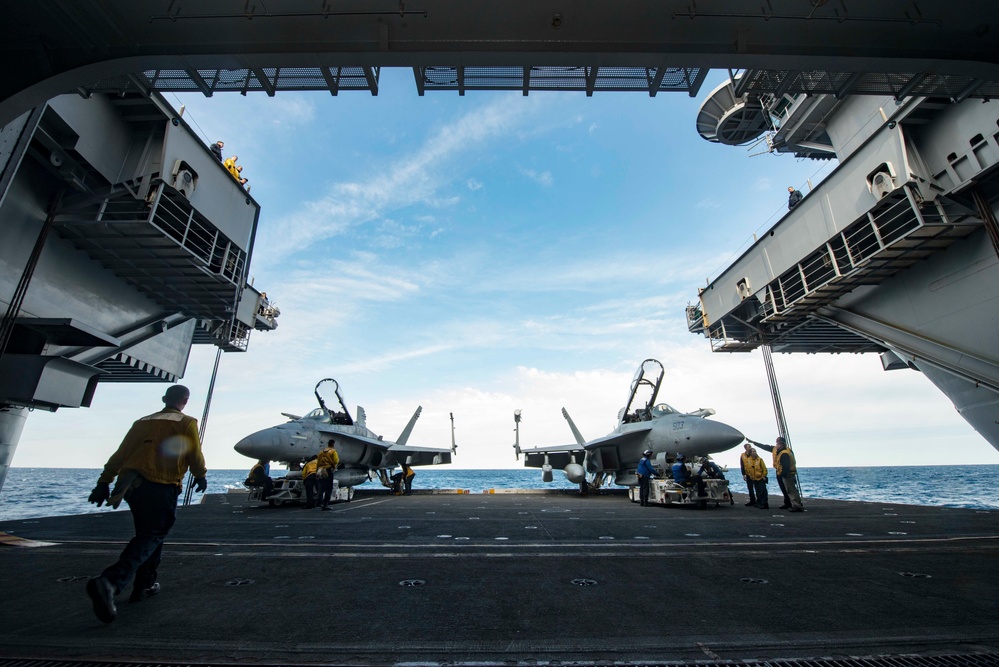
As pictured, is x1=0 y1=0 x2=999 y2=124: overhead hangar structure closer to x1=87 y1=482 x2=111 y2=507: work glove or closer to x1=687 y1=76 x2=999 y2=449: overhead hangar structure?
x1=687 y1=76 x2=999 y2=449: overhead hangar structure

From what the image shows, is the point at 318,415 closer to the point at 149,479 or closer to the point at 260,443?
the point at 260,443

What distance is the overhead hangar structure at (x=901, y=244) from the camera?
11.3 meters

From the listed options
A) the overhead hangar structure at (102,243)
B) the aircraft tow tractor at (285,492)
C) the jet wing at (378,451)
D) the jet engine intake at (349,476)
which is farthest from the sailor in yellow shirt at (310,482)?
the overhead hangar structure at (102,243)

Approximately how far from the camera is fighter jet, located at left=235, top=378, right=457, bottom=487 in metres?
13.8

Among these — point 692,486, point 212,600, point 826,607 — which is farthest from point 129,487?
point 692,486

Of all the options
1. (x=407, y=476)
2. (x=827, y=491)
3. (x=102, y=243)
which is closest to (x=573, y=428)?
(x=407, y=476)

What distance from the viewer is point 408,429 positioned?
26.7m

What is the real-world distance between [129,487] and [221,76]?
4.91 m

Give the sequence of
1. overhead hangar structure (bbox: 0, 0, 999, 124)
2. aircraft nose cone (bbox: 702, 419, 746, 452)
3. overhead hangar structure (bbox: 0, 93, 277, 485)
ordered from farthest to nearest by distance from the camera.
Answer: aircraft nose cone (bbox: 702, 419, 746, 452), overhead hangar structure (bbox: 0, 93, 277, 485), overhead hangar structure (bbox: 0, 0, 999, 124)

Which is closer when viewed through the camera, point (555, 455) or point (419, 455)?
point (555, 455)

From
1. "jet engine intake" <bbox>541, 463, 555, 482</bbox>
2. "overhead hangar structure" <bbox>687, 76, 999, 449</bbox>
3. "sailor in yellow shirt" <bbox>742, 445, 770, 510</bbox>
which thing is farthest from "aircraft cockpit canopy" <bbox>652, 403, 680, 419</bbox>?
"jet engine intake" <bbox>541, 463, 555, 482</bbox>

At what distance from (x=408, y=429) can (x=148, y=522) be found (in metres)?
24.0

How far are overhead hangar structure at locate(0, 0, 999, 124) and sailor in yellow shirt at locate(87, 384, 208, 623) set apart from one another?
4.10 metres

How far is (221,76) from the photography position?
17.2 feet
